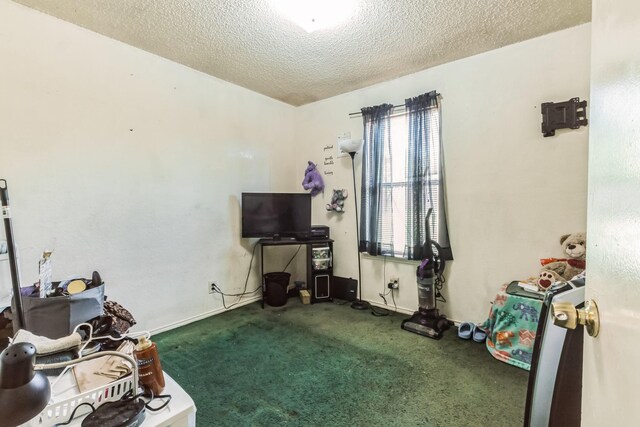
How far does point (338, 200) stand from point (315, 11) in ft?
6.77

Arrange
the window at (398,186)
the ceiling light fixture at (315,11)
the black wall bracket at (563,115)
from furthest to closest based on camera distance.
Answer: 1. the window at (398,186)
2. the black wall bracket at (563,115)
3. the ceiling light fixture at (315,11)

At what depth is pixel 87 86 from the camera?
2.36 meters

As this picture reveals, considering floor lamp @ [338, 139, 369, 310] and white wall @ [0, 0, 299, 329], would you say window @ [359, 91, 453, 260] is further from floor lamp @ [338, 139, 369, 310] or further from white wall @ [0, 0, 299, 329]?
white wall @ [0, 0, 299, 329]

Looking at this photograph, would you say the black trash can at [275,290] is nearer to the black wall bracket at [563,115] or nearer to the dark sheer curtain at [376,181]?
the dark sheer curtain at [376,181]

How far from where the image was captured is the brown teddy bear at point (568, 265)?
87.7 inches

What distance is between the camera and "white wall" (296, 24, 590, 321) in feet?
7.71

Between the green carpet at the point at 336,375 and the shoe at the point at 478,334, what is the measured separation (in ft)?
0.22

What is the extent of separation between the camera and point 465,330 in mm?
2666

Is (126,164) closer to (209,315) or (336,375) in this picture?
(209,315)

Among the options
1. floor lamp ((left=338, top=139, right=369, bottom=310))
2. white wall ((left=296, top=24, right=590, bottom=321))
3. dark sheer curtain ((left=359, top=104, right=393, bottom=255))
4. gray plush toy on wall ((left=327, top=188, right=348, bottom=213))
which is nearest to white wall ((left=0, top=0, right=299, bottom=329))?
gray plush toy on wall ((left=327, top=188, right=348, bottom=213))

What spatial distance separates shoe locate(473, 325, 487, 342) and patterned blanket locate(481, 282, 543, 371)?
0.14m

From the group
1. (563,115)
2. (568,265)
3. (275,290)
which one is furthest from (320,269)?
(563,115)

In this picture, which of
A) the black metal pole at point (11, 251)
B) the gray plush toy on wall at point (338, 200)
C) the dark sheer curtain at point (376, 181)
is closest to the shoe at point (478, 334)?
the dark sheer curtain at point (376, 181)

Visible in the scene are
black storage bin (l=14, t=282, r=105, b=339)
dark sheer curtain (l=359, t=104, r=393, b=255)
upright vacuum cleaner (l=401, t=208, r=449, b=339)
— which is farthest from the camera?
dark sheer curtain (l=359, t=104, r=393, b=255)
